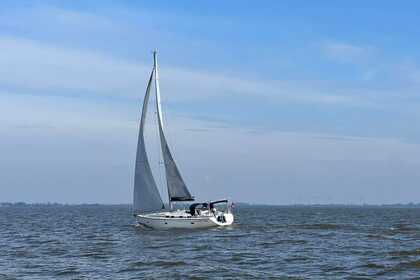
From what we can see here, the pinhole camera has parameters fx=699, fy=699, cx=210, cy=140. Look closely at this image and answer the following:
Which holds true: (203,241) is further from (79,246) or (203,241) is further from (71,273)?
(71,273)

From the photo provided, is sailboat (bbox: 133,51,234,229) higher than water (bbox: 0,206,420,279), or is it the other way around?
sailboat (bbox: 133,51,234,229)

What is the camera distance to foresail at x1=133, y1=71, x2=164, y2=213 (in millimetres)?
65062

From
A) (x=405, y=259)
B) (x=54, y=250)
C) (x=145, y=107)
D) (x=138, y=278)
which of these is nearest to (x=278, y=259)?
(x=405, y=259)

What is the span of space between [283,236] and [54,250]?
70.1 feet

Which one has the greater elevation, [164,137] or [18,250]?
[164,137]

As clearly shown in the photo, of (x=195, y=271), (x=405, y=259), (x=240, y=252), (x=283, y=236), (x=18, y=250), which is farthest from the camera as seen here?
(x=283, y=236)

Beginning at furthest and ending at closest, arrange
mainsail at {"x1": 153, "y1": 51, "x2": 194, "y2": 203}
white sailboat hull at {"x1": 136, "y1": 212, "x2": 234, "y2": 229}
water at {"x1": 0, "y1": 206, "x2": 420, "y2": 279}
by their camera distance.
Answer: mainsail at {"x1": 153, "y1": 51, "x2": 194, "y2": 203}, white sailboat hull at {"x1": 136, "y1": 212, "x2": 234, "y2": 229}, water at {"x1": 0, "y1": 206, "x2": 420, "y2": 279}

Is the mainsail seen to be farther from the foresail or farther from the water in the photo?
the water

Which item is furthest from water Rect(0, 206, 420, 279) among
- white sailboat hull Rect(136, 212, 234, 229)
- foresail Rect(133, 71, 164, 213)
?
foresail Rect(133, 71, 164, 213)

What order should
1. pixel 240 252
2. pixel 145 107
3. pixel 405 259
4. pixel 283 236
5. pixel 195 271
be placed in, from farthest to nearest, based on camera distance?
pixel 145 107 → pixel 283 236 → pixel 240 252 → pixel 405 259 → pixel 195 271

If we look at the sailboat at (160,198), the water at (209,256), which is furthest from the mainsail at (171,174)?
the water at (209,256)

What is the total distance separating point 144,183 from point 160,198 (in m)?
2.07

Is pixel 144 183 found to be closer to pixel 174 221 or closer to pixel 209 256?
pixel 174 221

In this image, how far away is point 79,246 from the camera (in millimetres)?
51281
